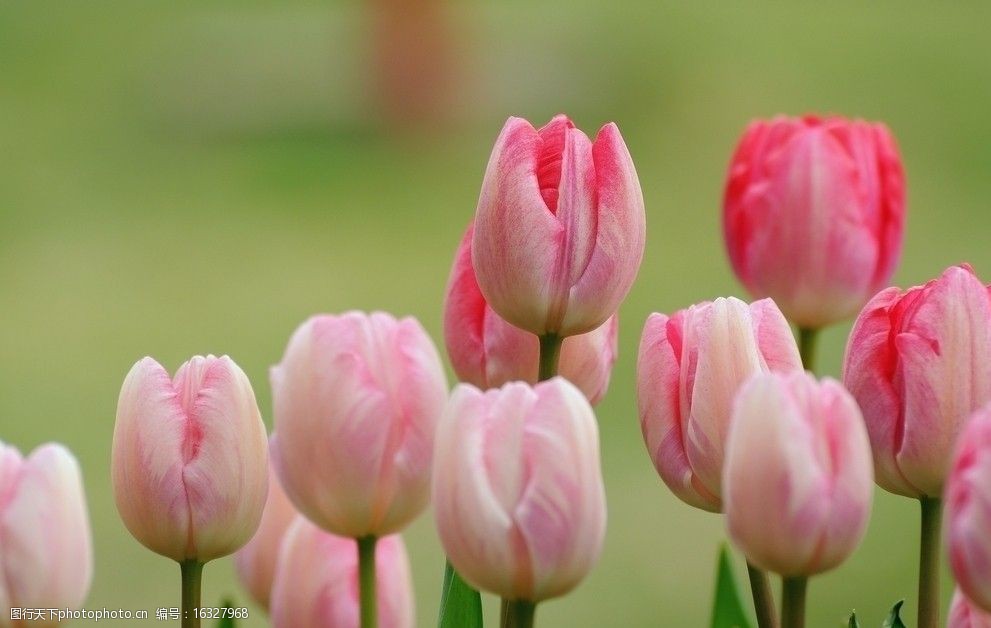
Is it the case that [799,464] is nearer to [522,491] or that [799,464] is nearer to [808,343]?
[522,491]

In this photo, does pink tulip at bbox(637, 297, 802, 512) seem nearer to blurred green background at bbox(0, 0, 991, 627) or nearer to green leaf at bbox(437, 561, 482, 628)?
green leaf at bbox(437, 561, 482, 628)

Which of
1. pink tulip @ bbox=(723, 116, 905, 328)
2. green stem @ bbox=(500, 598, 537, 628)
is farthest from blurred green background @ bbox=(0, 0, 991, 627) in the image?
green stem @ bbox=(500, 598, 537, 628)

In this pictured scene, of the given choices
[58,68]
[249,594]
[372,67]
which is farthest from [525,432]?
[58,68]

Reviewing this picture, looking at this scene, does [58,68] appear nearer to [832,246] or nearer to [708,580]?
[708,580]

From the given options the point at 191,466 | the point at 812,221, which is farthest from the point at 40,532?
the point at 812,221

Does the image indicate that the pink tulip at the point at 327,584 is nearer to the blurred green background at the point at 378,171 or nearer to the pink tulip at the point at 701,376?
the pink tulip at the point at 701,376

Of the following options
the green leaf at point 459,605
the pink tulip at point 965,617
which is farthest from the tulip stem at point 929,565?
the green leaf at point 459,605
